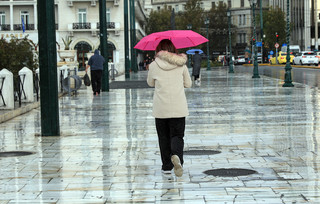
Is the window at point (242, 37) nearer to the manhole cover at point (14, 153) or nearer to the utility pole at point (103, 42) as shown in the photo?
the utility pole at point (103, 42)

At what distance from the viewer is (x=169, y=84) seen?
842 centimetres

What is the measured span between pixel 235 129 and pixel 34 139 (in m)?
3.68

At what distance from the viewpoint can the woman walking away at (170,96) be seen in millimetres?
8375

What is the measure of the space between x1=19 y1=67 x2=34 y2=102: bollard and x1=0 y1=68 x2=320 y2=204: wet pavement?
3.58 metres

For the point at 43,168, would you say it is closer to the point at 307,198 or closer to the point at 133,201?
the point at 133,201

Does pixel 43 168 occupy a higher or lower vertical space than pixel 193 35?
lower

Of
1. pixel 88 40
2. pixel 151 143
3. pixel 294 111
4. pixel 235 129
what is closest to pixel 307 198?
pixel 151 143

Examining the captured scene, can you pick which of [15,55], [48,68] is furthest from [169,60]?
[15,55]

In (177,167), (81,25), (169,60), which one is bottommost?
(177,167)

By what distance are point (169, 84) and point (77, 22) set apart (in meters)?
67.9

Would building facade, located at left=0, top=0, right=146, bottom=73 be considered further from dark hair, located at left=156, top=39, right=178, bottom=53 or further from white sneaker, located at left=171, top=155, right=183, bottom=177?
white sneaker, located at left=171, top=155, right=183, bottom=177

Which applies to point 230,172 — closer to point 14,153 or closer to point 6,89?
point 14,153

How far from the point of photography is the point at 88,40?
249ft

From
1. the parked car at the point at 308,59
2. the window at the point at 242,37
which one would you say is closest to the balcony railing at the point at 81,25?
the parked car at the point at 308,59
